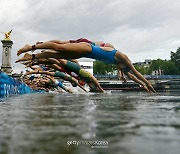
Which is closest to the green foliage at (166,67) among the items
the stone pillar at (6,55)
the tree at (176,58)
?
the tree at (176,58)

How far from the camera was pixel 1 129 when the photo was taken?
3945 millimetres

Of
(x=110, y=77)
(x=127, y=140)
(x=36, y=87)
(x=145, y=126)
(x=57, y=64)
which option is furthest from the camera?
(x=110, y=77)

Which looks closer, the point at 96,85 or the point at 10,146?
the point at 10,146

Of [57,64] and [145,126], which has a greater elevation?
[57,64]

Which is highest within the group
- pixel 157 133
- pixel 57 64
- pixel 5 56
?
pixel 5 56

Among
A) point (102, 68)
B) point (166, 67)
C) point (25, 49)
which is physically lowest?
point (25, 49)

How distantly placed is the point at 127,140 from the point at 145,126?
100 cm

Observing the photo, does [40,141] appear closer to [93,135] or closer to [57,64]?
[93,135]

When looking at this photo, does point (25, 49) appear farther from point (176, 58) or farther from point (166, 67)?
point (166, 67)

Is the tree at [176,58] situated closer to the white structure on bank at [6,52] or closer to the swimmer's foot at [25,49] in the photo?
the white structure on bank at [6,52]

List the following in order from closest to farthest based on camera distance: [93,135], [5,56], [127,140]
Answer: [127,140] → [93,135] → [5,56]

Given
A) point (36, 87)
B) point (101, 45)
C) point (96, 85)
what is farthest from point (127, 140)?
point (36, 87)

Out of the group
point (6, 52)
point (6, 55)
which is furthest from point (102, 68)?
point (6, 55)

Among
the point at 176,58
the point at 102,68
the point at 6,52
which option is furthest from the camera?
the point at 102,68
